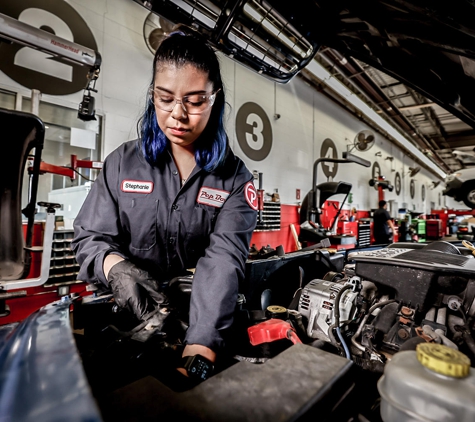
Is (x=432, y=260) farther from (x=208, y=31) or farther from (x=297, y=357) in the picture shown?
(x=208, y=31)

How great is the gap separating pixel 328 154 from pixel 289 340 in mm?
6318

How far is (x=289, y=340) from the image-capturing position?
0.69 metres

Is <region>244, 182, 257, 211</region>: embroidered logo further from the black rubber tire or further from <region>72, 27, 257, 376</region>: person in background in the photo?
the black rubber tire

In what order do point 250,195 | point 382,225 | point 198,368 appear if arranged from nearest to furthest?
point 198,368
point 250,195
point 382,225

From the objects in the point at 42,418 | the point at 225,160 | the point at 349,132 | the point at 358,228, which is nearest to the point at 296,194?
the point at 358,228

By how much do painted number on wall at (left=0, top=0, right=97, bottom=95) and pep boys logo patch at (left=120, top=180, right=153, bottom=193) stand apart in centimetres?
206

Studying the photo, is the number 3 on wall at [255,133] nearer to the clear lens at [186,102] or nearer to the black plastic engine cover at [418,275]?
the clear lens at [186,102]

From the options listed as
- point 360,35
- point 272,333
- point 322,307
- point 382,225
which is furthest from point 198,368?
point 382,225

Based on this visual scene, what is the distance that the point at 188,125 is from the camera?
2.93ft

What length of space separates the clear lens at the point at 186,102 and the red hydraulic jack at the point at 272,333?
0.69 m

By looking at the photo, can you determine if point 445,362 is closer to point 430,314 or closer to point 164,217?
point 430,314

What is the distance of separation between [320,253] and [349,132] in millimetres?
6886

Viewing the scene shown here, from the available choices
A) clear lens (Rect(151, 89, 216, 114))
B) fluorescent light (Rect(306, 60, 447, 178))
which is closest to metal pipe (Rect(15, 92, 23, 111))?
clear lens (Rect(151, 89, 216, 114))

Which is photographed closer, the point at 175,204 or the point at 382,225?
the point at 175,204
